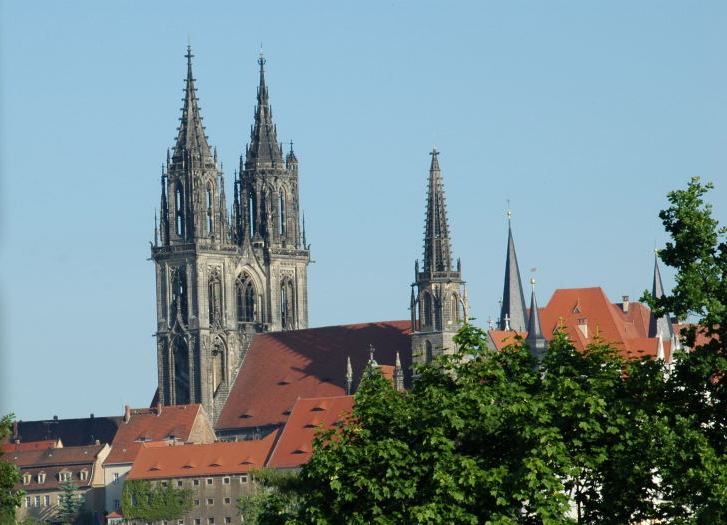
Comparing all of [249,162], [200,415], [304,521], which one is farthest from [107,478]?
[304,521]

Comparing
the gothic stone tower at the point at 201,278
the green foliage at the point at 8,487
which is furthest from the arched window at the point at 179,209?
the green foliage at the point at 8,487

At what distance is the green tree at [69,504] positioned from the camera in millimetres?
148750

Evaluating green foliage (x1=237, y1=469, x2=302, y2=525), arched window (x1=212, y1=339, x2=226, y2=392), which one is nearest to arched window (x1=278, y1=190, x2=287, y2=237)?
arched window (x1=212, y1=339, x2=226, y2=392)

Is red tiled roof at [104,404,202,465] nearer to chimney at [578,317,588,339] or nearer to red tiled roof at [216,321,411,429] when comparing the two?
red tiled roof at [216,321,411,429]

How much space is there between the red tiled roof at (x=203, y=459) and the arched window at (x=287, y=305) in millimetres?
11328

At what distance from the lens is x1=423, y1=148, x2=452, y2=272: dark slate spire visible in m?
143

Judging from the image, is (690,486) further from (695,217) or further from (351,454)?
(351,454)

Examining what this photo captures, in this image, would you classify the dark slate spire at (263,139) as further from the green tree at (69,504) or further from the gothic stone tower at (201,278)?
the green tree at (69,504)

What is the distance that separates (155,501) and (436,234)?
21.4 metres

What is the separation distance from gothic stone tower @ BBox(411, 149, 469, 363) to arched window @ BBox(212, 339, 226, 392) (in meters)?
12.5

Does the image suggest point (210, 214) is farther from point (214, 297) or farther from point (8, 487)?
point (8, 487)

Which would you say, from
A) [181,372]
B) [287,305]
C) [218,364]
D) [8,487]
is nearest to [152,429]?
[181,372]

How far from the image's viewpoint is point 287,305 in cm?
15612

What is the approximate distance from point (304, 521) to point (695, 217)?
1124 centimetres
